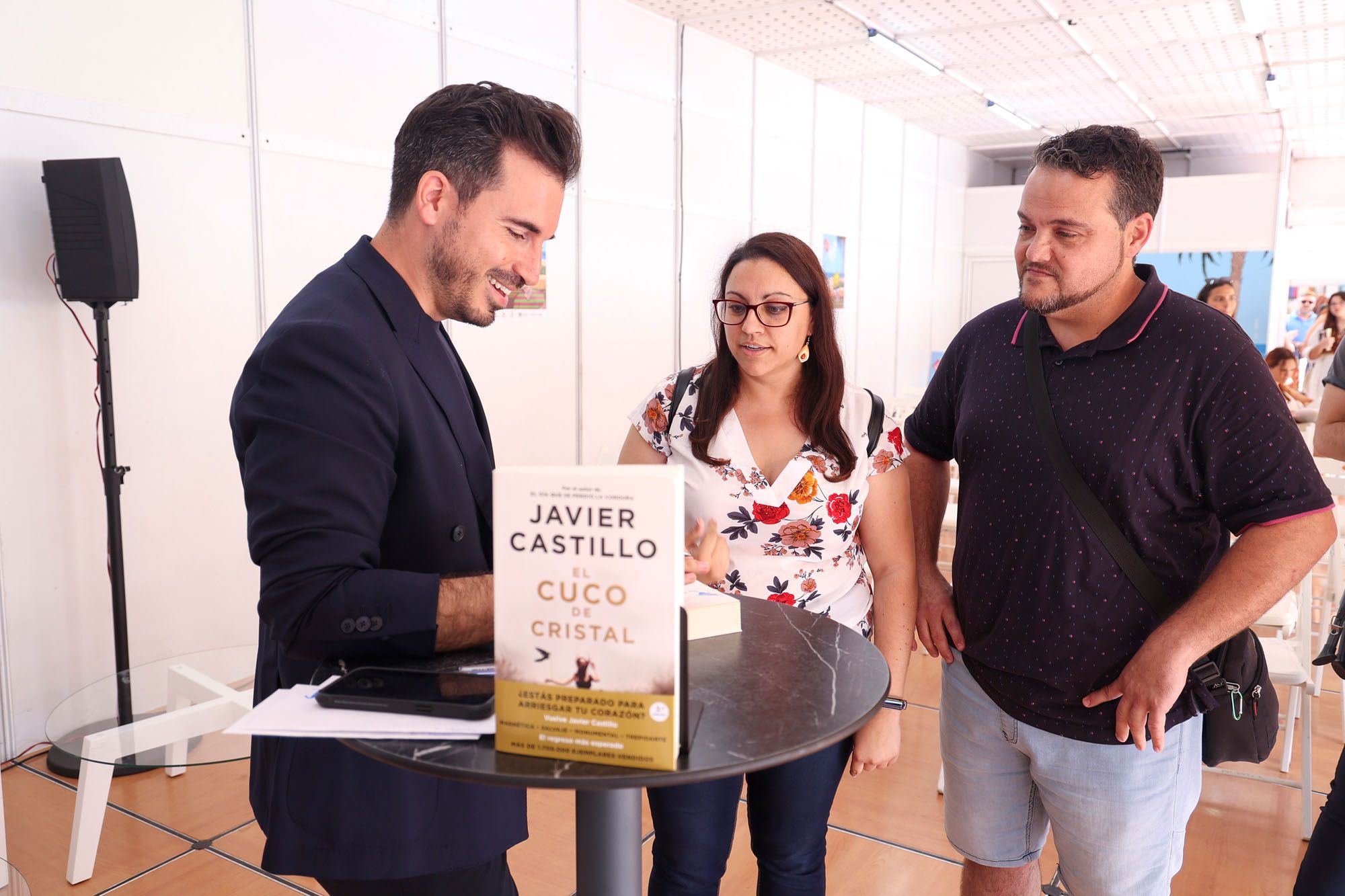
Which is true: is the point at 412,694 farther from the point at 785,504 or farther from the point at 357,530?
the point at 785,504

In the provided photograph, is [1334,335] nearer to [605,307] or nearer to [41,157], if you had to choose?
[605,307]

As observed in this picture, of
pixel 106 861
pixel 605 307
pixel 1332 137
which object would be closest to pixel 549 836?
pixel 106 861

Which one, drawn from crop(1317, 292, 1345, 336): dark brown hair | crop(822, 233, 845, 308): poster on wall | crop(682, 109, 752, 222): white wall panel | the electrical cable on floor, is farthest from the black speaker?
crop(1317, 292, 1345, 336): dark brown hair

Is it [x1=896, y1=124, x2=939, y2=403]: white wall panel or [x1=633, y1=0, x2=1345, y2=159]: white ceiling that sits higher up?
[x1=633, y1=0, x2=1345, y2=159]: white ceiling

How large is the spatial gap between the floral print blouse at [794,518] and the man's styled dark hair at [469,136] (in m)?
0.73

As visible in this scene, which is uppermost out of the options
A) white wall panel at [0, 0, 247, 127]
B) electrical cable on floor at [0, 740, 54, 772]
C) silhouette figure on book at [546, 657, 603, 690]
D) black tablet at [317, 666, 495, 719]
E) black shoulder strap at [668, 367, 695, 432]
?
white wall panel at [0, 0, 247, 127]

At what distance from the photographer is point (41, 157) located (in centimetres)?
322

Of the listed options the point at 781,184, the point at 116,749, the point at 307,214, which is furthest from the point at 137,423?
the point at 781,184

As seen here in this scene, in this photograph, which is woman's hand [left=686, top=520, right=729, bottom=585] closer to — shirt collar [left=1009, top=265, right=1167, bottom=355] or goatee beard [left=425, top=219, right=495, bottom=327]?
goatee beard [left=425, top=219, right=495, bottom=327]

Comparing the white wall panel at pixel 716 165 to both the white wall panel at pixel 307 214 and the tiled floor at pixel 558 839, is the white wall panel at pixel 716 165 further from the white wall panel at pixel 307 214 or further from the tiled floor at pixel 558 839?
the tiled floor at pixel 558 839

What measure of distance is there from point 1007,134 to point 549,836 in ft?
30.6

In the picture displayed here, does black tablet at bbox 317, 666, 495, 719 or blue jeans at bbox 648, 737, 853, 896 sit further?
blue jeans at bbox 648, 737, 853, 896

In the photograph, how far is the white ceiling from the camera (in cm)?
586

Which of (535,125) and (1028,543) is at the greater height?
(535,125)
